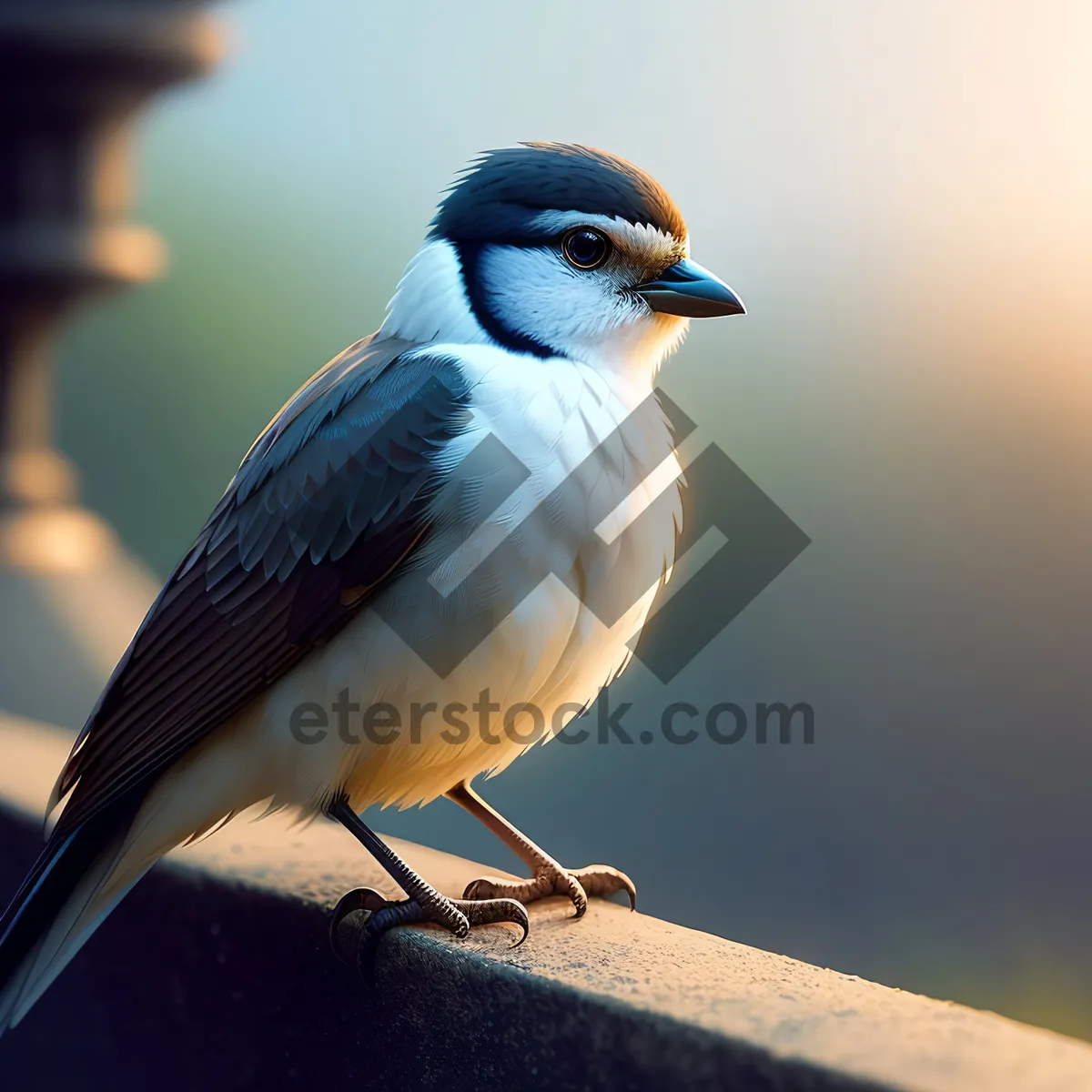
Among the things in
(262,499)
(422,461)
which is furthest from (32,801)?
(422,461)

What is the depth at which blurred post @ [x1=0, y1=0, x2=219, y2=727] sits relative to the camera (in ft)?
14.2

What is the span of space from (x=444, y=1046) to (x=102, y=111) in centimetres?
381

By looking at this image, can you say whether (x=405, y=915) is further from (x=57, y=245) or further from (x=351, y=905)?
(x=57, y=245)

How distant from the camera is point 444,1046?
4.93 feet

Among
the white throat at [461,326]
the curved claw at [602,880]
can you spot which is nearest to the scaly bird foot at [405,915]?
the curved claw at [602,880]

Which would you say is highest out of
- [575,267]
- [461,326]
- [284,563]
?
[575,267]

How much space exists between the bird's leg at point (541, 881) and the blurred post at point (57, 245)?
9.76ft

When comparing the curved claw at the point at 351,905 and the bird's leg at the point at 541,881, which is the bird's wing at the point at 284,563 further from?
the bird's leg at the point at 541,881

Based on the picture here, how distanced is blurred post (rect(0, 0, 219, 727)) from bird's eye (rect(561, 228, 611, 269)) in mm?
2994

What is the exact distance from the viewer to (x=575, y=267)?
1.87 meters

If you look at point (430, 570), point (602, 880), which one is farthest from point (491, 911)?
point (430, 570)

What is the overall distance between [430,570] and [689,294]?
549mm

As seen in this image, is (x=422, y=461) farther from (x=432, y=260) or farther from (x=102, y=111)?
(x=102, y=111)

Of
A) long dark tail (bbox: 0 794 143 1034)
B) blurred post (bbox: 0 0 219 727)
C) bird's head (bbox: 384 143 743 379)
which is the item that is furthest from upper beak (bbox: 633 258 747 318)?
blurred post (bbox: 0 0 219 727)
